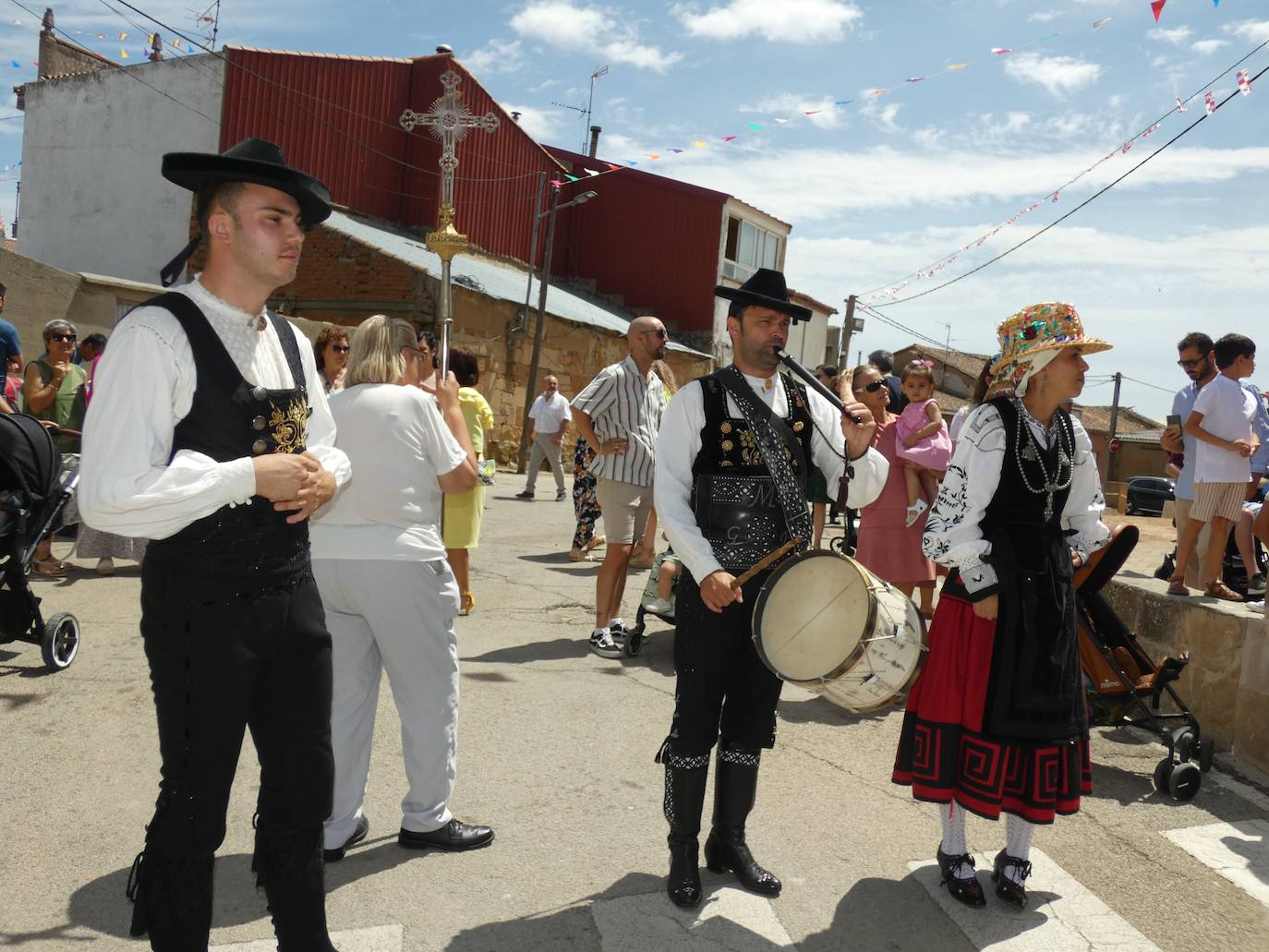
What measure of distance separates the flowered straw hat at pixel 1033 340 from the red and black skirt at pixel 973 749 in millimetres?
841

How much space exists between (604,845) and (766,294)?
208cm

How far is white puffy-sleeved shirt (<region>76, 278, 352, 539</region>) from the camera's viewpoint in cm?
221

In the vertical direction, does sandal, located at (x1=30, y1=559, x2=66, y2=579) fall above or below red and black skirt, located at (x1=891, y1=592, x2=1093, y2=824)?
below

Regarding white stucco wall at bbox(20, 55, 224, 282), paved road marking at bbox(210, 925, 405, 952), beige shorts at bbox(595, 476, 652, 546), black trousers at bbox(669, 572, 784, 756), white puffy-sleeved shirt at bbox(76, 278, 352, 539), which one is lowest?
paved road marking at bbox(210, 925, 405, 952)

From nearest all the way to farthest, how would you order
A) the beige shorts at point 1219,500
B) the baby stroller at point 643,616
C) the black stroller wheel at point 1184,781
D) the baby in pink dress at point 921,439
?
the black stroller wheel at point 1184,781
the baby stroller at point 643,616
the beige shorts at point 1219,500
the baby in pink dress at point 921,439

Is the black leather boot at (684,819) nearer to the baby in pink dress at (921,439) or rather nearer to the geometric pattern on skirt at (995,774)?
the geometric pattern on skirt at (995,774)

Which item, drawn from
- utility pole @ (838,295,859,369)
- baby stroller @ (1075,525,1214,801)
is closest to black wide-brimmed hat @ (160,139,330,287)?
baby stroller @ (1075,525,1214,801)

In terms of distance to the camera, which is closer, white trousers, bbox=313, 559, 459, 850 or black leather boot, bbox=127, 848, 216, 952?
black leather boot, bbox=127, 848, 216, 952

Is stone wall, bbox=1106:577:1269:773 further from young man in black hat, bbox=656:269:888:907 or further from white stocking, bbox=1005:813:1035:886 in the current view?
young man in black hat, bbox=656:269:888:907

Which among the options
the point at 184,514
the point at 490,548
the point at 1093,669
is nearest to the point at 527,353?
the point at 490,548

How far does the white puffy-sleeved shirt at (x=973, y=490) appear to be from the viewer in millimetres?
3473

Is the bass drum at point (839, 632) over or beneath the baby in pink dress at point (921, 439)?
beneath

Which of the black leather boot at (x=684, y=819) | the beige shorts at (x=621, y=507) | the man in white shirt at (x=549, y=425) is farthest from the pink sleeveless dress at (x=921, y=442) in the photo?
the man in white shirt at (x=549, y=425)

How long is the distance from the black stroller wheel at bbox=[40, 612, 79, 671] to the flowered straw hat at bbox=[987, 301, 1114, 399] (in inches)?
189
